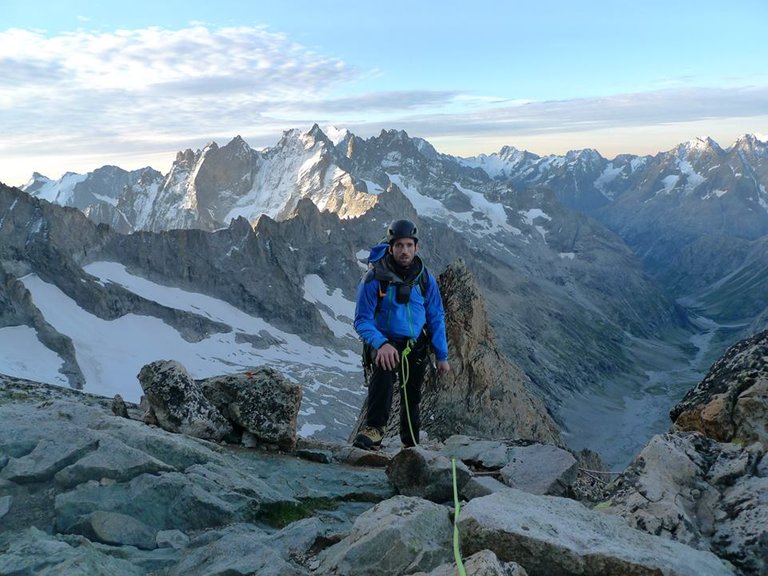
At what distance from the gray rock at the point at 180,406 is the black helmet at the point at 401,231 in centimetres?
538

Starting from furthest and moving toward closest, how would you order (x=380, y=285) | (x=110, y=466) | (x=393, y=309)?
(x=393, y=309), (x=380, y=285), (x=110, y=466)

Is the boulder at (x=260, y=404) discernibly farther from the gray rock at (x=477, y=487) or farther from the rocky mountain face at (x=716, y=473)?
the rocky mountain face at (x=716, y=473)

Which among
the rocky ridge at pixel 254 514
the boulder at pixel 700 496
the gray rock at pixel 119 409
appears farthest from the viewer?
the gray rock at pixel 119 409

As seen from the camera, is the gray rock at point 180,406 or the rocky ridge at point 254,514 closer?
Result: the rocky ridge at point 254,514

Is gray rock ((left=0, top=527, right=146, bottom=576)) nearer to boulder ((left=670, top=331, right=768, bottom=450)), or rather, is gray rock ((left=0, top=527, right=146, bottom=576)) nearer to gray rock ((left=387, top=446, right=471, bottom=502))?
gray rock ((left=387, top=446, right=471, bottom=502))

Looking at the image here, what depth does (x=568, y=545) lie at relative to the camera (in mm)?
6676

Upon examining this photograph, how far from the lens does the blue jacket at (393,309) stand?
39.7 feet

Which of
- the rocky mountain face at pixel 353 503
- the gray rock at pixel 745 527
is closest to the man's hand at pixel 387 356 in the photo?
the rocky mountain face at pixel 353 503

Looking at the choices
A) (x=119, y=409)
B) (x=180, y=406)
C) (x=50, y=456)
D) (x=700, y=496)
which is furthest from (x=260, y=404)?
(x=700, y=496)

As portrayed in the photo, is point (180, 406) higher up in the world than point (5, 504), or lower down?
lower down

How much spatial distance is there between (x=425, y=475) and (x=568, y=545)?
14.0 feet

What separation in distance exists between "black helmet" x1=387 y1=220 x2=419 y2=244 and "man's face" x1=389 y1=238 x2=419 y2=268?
8 centimetres

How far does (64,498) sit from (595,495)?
8.59 meters

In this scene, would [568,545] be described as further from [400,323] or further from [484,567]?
[400,323]
